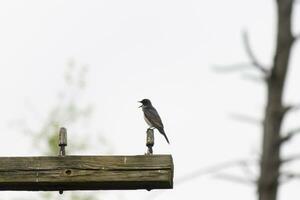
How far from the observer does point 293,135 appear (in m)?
2.81

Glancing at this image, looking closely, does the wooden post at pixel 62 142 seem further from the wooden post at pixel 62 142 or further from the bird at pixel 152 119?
the bird at pixel 152 119

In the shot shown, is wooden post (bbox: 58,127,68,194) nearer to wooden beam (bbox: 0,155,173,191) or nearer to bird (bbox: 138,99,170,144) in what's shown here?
wooden beam (bbox: 0,155,173,191)

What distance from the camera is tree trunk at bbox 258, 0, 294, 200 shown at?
2.76 m

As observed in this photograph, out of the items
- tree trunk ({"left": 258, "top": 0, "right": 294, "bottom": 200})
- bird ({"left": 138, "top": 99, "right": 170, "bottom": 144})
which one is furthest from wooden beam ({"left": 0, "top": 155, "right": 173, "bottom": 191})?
bird ({"left": 138, "top": 99, "right": 170, "bottom": 144})

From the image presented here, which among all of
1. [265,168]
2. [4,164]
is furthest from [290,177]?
[4,164]

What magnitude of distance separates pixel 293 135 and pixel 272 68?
0.20m

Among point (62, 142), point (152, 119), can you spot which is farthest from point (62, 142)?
point (152, 119)

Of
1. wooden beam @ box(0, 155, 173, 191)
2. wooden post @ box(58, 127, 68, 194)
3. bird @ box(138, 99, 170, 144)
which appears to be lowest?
wooden beam @ box(0, 155, 173, 191)

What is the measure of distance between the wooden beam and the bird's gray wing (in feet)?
24.1

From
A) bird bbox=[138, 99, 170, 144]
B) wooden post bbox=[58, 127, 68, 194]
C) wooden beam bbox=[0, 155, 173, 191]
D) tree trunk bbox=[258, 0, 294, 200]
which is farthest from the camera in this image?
bird bbox=[138, 99, 170, 144]

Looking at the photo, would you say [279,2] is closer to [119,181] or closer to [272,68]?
[272,68]

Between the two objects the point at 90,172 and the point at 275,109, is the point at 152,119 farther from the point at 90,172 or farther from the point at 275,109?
the point at 275,109

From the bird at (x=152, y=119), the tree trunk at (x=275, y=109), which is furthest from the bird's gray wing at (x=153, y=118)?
the tree trunk at (x=275, y=109)

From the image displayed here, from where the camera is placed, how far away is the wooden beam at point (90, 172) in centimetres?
580
